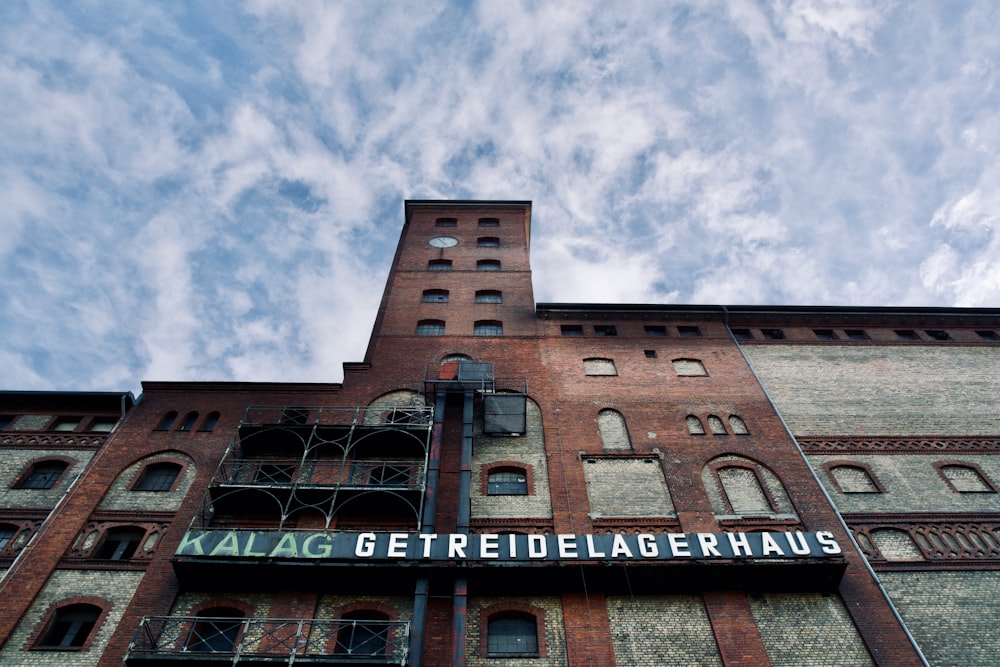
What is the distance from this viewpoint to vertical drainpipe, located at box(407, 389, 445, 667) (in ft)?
46.1

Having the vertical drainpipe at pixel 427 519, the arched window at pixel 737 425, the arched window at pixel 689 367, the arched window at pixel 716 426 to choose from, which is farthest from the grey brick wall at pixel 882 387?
the vertical drainpipe at pixel 427 519

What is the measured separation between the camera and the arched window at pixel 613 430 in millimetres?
20328

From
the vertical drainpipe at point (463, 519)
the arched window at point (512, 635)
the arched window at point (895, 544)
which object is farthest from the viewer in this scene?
the arched window at point (895, 544)

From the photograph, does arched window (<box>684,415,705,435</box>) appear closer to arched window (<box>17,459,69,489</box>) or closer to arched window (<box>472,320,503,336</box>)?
arched window (<box>472,320,503,336</box>)

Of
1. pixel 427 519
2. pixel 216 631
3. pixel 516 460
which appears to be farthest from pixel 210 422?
pixel 516 460

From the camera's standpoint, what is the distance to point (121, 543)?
17.0m

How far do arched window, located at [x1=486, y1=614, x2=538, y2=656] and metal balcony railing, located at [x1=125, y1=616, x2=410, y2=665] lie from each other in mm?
2147

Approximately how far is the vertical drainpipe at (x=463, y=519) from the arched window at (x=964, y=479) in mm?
14862

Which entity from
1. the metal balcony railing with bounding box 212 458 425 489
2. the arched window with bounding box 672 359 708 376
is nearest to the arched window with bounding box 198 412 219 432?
the metal balcony railing with bounding box 212 458 425 489

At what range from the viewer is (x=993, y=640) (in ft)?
49.7

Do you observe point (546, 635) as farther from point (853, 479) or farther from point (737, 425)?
point (853, 479)

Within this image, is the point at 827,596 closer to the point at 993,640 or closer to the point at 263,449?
the point at 993,640

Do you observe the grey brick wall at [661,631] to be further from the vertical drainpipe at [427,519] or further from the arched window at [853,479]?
the arched window at [853,479]

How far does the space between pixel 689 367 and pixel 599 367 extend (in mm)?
3457
